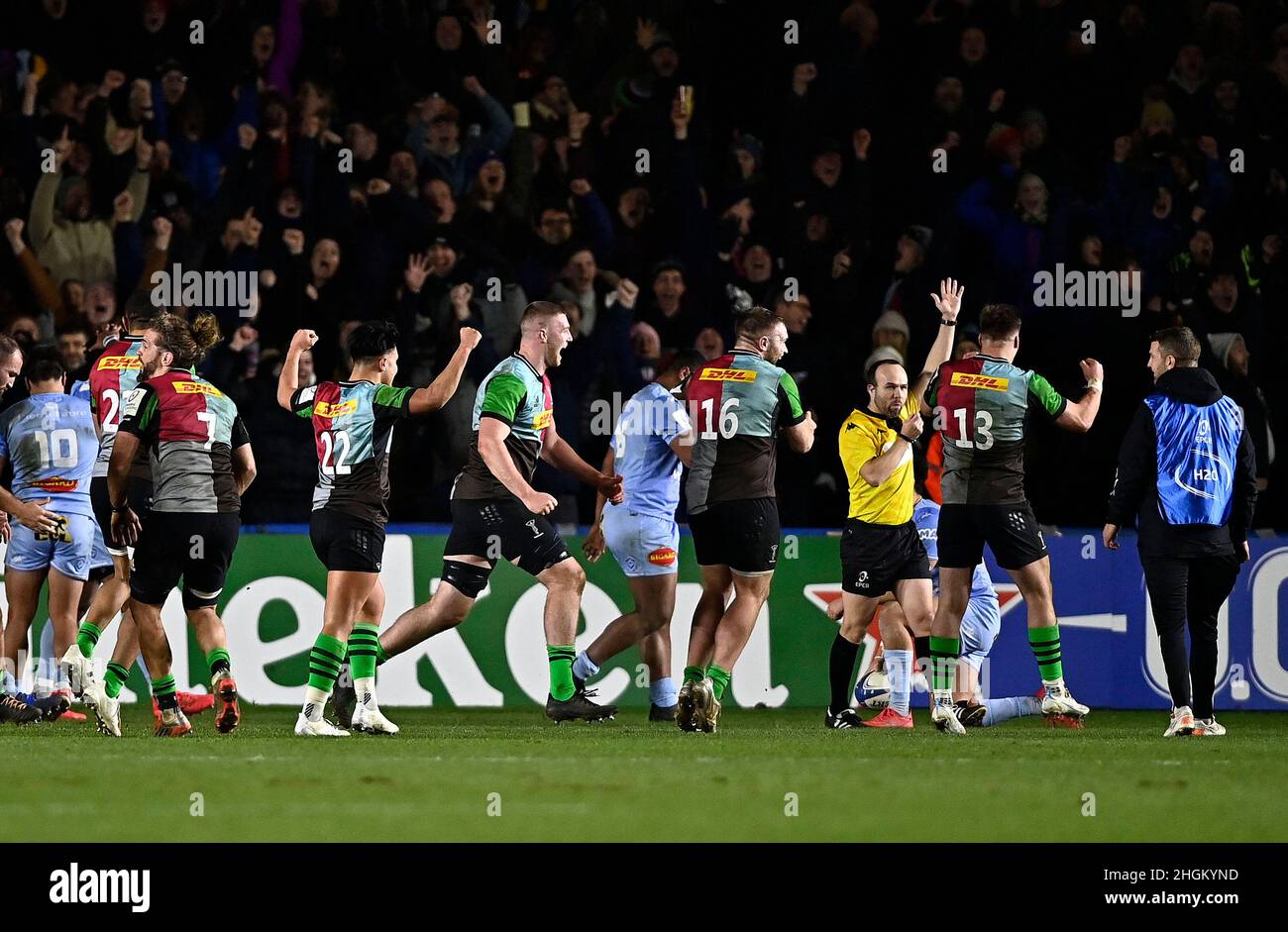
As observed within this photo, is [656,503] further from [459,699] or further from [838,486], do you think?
[838,486]

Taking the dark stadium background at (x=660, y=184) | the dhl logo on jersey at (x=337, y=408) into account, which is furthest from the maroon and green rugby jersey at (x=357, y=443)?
the dark stadium background at (x=660, y=184)

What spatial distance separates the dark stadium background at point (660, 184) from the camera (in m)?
15.5

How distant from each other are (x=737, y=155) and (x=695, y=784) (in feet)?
32.2

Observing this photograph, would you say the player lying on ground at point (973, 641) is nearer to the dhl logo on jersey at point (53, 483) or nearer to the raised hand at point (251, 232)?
the dhl logo on jersey at point (53, 483)

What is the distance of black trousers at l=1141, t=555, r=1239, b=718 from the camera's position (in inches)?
432

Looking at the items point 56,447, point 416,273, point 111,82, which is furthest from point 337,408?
point 111,82

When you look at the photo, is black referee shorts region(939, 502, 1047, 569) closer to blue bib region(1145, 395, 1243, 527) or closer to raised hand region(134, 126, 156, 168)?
blue bib region(1145, 395, 1243, 527)

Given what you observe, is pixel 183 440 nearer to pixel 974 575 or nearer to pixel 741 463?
pixel 741 463

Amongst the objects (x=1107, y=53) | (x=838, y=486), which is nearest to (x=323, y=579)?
(x=838, y=486)

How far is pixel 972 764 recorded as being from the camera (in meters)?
9.02

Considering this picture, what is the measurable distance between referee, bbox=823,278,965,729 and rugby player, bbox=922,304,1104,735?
227mm

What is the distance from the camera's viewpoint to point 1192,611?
11109 millimetres

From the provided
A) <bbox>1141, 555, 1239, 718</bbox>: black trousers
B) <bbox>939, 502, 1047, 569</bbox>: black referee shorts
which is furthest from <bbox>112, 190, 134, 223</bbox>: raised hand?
<bbox>1141, 555, 1239, 718</bbox>: black trousers

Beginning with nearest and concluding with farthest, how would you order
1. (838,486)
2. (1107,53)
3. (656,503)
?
(656,503)
(838,486)
(1107,53)
